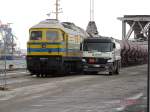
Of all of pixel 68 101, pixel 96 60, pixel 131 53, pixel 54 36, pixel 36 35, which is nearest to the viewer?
pixel 68 101

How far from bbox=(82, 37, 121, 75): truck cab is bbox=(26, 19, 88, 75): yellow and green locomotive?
2530mm

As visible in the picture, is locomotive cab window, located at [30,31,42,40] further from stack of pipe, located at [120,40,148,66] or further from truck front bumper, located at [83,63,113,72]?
stack of pipe, located at [120,40,148,66]

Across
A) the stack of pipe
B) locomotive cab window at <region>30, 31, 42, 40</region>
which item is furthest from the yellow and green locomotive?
the stack of pipe

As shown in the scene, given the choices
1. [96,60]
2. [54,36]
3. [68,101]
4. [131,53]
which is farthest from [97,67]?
[131,53]

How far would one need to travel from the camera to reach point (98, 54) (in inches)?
1420

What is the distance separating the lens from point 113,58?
36.9 m

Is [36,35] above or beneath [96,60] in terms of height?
above

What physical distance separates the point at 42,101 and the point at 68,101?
82cm

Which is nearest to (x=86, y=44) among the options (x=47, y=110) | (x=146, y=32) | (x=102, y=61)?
(x=102, y=61)

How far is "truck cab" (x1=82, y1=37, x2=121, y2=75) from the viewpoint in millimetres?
36125

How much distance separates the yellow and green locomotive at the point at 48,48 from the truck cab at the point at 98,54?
2.53m

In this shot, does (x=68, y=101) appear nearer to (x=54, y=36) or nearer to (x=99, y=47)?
(x=54, y=36)

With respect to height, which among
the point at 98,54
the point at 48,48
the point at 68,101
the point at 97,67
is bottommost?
the point at 68,101

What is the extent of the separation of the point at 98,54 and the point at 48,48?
4.94m
